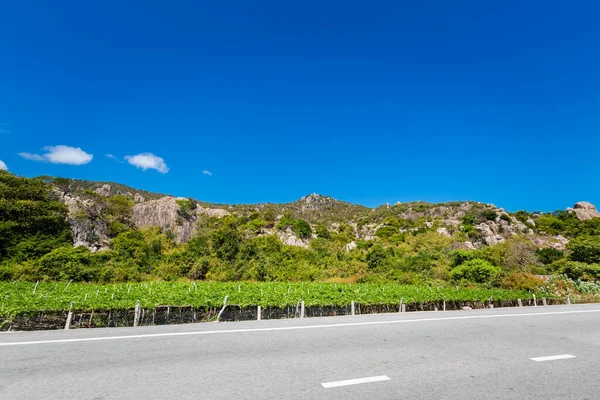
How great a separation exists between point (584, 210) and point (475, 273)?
7206 cm

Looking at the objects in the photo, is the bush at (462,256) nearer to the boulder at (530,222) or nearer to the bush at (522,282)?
the bush at (522,282)

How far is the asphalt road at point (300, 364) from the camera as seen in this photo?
4285 mm

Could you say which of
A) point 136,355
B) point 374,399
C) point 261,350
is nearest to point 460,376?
point 374,399

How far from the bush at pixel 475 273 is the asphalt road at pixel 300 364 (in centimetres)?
2731

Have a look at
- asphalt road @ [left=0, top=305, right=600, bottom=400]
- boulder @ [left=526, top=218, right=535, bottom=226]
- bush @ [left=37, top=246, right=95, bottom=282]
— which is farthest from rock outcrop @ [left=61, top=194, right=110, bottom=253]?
boulder @ [left=526, top=218, right=535, bottom=226]

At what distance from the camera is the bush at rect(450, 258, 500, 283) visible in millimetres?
33531

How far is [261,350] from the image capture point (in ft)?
21.7

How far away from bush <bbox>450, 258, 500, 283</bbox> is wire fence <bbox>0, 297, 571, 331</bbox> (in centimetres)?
1046

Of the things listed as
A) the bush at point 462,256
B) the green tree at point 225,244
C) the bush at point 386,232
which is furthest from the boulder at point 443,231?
the green tree at point 225,244

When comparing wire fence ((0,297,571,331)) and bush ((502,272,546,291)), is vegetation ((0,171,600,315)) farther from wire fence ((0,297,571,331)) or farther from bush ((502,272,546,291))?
wire fence ((0,297,571,331))

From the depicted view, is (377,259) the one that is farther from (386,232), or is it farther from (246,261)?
(386,232)

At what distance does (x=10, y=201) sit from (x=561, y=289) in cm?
5890

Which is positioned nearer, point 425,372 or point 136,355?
point 425,372

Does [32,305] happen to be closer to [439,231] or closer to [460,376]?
[460,376]
